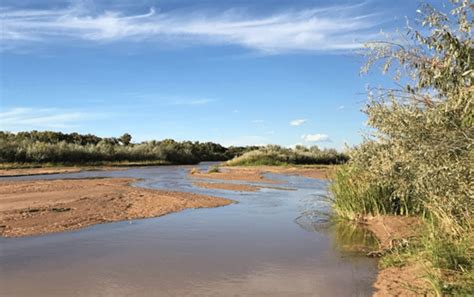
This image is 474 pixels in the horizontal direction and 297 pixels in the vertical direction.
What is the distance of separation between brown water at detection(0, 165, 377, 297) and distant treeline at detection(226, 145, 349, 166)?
34.5 m

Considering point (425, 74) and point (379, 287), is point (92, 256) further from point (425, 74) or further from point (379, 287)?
point (425, 74)

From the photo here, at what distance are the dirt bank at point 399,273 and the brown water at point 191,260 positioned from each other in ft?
0.79

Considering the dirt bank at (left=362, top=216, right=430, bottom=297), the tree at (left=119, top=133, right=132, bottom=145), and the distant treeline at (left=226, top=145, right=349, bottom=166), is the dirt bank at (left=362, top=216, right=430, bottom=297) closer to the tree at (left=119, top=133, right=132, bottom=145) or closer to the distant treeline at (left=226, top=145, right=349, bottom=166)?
the distant treeline at (left=226, top=145, right=349, bottom=166)

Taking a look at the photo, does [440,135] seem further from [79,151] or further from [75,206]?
[79,151]

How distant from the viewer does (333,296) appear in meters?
6.63

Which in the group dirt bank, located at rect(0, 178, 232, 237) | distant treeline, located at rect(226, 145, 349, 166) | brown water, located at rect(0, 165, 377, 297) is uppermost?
distant treeline, located at rect(226, 145, 349, 166)

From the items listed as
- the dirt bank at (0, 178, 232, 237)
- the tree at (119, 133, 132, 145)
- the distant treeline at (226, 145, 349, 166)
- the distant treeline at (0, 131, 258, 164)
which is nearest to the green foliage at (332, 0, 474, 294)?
the dirt bank at (0, 178, 232, 237)

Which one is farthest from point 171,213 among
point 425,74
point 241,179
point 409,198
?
point 241,179

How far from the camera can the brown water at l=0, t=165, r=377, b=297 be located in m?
6.96

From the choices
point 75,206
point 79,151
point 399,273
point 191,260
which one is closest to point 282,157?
point 79,151

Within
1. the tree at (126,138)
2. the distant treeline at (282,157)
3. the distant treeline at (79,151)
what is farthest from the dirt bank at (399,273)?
the tree at (126,138)

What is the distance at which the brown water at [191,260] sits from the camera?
6.96 m

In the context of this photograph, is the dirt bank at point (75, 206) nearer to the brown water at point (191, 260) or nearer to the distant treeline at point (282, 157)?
the brown water at point (191, 260)

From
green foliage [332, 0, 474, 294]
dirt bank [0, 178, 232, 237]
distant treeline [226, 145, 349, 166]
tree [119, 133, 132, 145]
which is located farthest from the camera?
tree [119, 133, 132, 145]
